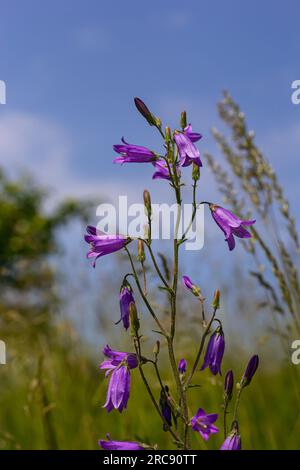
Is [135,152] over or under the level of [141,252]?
over

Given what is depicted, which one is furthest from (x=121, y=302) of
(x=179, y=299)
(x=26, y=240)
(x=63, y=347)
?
(x=63, y=347)

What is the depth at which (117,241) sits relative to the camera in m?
1.42

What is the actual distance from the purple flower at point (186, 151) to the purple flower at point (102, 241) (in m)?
0.21

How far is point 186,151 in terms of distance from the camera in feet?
4.59

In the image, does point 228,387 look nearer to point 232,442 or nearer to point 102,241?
point 232,442

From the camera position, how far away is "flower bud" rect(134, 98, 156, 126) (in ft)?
4.67

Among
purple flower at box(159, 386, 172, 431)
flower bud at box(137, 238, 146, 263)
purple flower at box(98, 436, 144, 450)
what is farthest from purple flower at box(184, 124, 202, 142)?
purple flower at box(98, 436, 144, 450)

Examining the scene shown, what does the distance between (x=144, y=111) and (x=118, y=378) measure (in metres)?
0.58

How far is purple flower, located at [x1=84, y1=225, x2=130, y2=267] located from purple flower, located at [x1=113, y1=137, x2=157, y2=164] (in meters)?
0.19

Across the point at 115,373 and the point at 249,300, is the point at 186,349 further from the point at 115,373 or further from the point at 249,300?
the point at 115,373

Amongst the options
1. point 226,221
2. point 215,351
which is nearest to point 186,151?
point 226,221

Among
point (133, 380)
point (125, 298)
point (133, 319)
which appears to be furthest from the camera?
point (133, 380)

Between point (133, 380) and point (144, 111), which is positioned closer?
point (144, 111)
